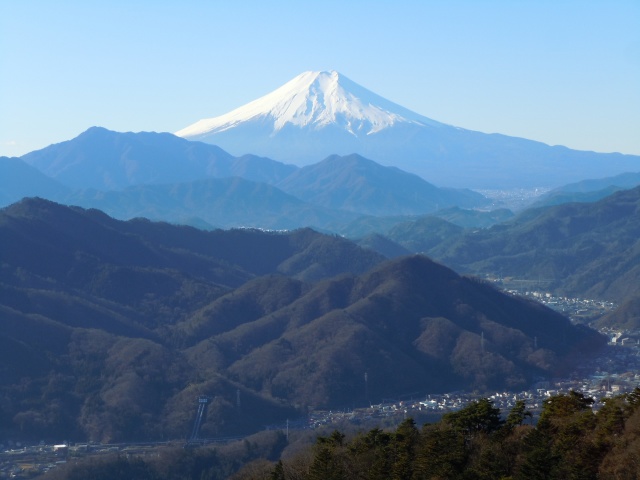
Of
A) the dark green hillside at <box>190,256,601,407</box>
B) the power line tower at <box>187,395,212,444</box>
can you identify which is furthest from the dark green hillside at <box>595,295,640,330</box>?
the power line tower at <box>187,395,212,444</box>

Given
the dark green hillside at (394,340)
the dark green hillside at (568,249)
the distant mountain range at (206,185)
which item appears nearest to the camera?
the dark green hillside at (394,340)

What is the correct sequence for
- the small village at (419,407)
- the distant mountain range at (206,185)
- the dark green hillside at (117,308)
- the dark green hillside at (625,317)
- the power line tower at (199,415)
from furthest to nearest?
the distant mountain range at (206,185) < the dark green hillside at (625,317) < the dark green hillside at (117,308) < the power line tower at (199,415) < the small village at (419,407)

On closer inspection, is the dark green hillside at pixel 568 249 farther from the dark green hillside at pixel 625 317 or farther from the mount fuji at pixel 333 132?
the mount fuji at pixel 333 132

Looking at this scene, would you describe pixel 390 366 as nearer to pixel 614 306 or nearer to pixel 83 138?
pixel 614 306

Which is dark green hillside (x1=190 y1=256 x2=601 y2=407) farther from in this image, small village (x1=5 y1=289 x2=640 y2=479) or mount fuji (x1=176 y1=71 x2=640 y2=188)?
mount fuji (x1=176 y1=71 x2=640 y2=188)

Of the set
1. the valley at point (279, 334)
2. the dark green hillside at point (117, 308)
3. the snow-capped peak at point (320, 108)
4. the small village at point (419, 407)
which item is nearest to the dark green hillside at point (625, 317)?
the valley at point (279, 334)

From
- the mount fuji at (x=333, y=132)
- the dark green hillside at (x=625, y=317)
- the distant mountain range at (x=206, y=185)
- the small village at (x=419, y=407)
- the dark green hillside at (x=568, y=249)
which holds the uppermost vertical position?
the mount fuji at (x=333, y=132)

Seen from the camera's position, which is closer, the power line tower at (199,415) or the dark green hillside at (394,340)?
the power line tower at (199,415)
